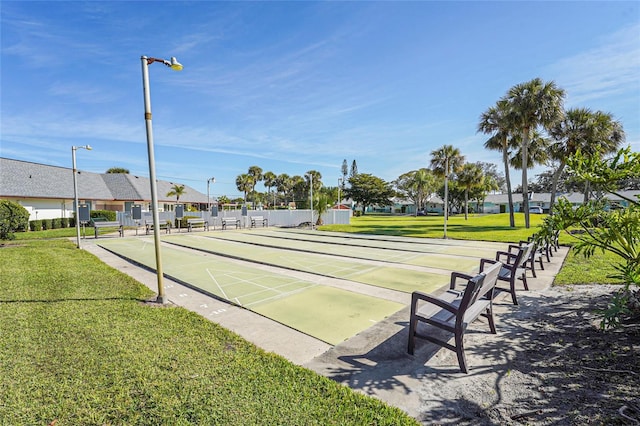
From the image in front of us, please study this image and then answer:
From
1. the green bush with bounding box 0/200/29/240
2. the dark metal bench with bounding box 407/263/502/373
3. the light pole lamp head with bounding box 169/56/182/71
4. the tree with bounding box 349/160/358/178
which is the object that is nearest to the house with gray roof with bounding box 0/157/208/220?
the green bush with bounding box 0/200/29/240

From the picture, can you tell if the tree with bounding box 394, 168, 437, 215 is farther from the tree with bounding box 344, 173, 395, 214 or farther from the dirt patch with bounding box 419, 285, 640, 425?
the dirt patch with bounding box 419, 285, 640, 425

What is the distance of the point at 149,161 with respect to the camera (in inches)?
199

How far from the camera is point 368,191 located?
222 ft

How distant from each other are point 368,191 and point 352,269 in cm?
Answer: 6049

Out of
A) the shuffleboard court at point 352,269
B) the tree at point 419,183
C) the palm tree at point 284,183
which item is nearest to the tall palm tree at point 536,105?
the shuffleboard court at point 352,269

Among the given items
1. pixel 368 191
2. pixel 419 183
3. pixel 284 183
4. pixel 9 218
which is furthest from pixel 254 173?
pixel 9 218

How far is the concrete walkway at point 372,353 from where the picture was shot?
291 centimetres

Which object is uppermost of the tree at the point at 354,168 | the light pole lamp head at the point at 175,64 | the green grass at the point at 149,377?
the tree at the point at 354,168

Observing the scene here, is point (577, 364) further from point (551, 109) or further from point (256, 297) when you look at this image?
point (551, 109)

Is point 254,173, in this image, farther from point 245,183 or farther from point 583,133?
point 583,133

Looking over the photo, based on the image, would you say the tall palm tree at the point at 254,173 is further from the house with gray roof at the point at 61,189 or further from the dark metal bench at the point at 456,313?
the dark metal bench at the point at 456,313

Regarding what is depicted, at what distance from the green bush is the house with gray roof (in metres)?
13.6

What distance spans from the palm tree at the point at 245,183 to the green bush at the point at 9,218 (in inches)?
1966

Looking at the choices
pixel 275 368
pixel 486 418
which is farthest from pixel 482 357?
pixel 275 368
